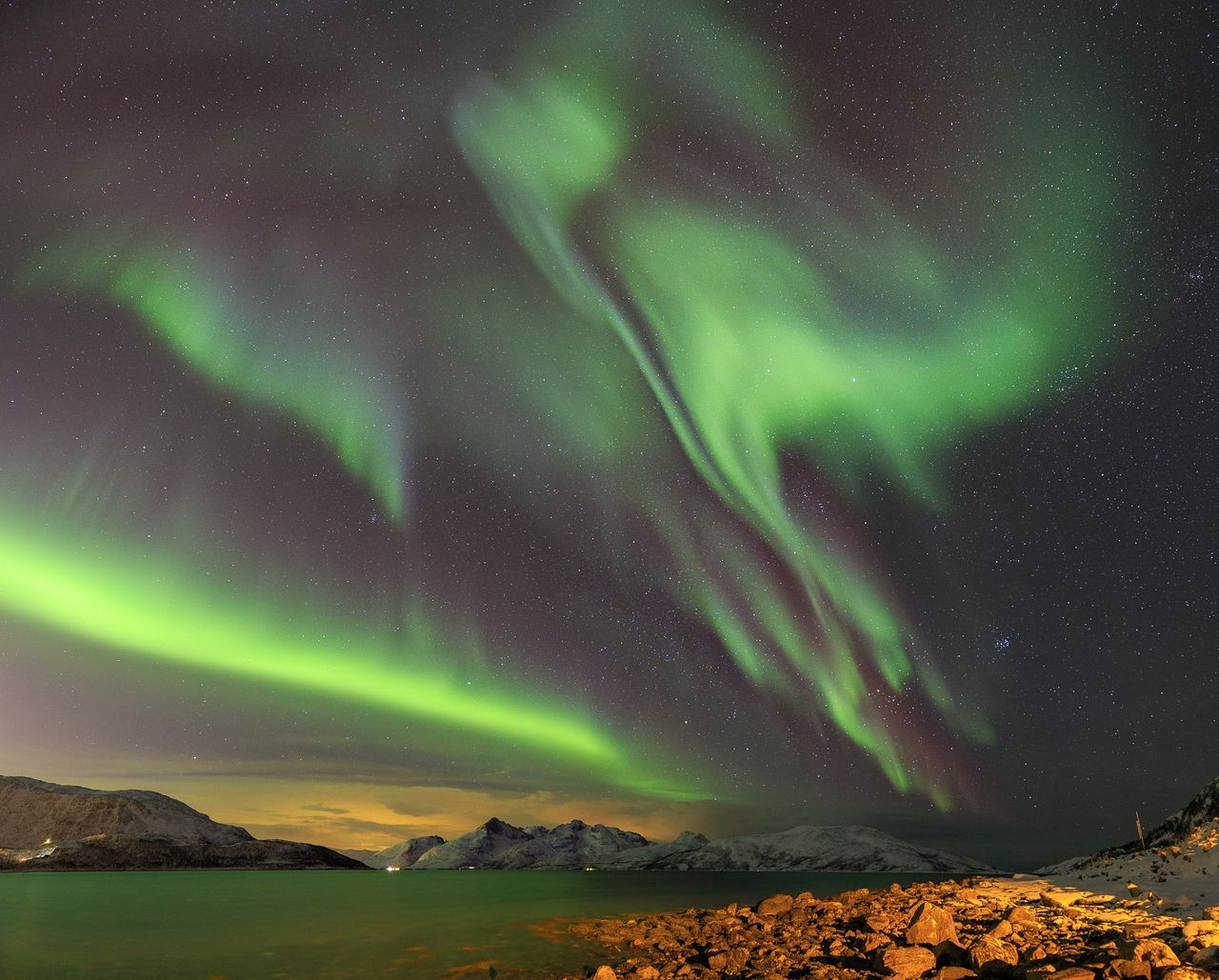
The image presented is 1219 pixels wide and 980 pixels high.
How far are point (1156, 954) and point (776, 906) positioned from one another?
83.8ft

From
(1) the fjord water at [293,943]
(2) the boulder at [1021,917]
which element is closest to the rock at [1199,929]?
(2) the boulder at [1021,917]

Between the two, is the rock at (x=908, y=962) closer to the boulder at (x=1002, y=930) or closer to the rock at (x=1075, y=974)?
the boulder at (x=1002, y=930)

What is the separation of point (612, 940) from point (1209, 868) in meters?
26.7

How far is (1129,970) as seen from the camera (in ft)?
52.9

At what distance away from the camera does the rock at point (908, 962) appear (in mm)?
19672

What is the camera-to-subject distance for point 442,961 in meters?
35.8

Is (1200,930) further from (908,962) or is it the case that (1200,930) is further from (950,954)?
(908,962)

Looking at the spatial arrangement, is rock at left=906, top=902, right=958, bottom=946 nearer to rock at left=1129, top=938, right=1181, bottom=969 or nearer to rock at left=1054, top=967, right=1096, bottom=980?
rock at left=1054, top=967, right=1096, bottom=980

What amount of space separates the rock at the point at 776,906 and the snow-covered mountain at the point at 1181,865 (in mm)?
13684

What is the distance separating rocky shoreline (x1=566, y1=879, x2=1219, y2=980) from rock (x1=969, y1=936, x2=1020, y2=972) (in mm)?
25

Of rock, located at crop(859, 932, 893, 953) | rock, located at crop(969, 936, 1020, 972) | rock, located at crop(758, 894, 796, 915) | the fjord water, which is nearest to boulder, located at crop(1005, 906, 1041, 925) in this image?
rock, located at crop(859, 932, 893, 953)

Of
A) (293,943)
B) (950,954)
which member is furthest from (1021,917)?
(293,943)

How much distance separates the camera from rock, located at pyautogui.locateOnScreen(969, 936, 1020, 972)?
1892cm

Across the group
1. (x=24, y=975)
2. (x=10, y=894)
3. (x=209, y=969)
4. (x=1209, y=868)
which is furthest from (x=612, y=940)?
(x=10, y=894)
